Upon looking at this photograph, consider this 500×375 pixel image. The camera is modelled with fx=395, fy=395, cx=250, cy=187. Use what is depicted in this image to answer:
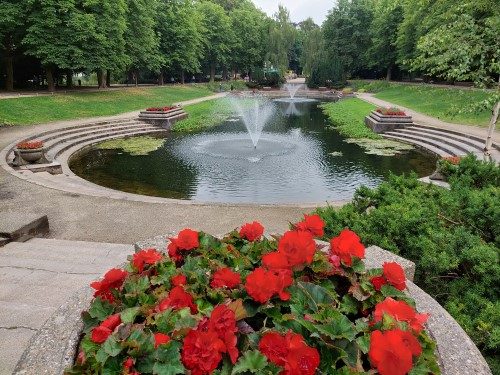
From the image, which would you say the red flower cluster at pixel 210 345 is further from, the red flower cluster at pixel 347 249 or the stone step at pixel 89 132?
the stone step at pixel 89 132

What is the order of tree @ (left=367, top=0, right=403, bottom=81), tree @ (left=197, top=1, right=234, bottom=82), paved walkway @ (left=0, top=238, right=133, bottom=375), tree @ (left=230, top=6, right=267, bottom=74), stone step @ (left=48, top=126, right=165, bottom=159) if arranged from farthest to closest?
tree @ (left=230, top=6, right=267, bottom=74)
tree @ (left=197, top=1, right=234, bottom=82)
tree @ (left=367, top=0, right=403, bottom=81)
stone step @ (left=48, top=126, right=165, bottom=159)
paved walkway @ (left=0, top=238, right=133, bottom=375)

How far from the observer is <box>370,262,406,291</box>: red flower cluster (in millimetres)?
2459

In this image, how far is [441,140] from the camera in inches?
745

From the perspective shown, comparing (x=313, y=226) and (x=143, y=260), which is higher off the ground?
(x=313, y=226)

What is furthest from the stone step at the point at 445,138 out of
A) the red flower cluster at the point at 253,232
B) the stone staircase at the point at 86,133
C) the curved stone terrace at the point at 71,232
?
the red flower cluster at the point at 253,232

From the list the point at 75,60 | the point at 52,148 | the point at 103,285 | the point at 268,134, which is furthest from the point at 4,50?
the point at 103,285

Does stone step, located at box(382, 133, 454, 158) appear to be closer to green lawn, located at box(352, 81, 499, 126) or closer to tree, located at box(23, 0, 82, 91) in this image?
green lawn, located at box(352, 81, 499, 126)

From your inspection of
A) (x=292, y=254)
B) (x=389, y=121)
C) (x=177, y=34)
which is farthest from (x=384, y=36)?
(x=292, y=254)

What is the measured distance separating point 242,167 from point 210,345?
12.8 metres

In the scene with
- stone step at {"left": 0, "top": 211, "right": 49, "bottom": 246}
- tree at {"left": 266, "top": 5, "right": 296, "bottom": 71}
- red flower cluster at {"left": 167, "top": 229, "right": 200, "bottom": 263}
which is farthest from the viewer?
tree at {"left": 266, "top": 5, "right": 296, "bottom": 71}

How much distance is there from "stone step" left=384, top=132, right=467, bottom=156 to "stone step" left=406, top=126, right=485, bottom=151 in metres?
0.71

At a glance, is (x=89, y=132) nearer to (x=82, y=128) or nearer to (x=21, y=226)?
(x=82, y=128)

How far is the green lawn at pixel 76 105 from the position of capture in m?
21.6

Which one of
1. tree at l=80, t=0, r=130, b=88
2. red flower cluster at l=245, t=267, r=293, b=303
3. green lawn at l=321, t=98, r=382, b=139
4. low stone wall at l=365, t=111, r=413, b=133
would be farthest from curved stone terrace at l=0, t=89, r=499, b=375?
tree at l=80, t=0, r=130, b=88
